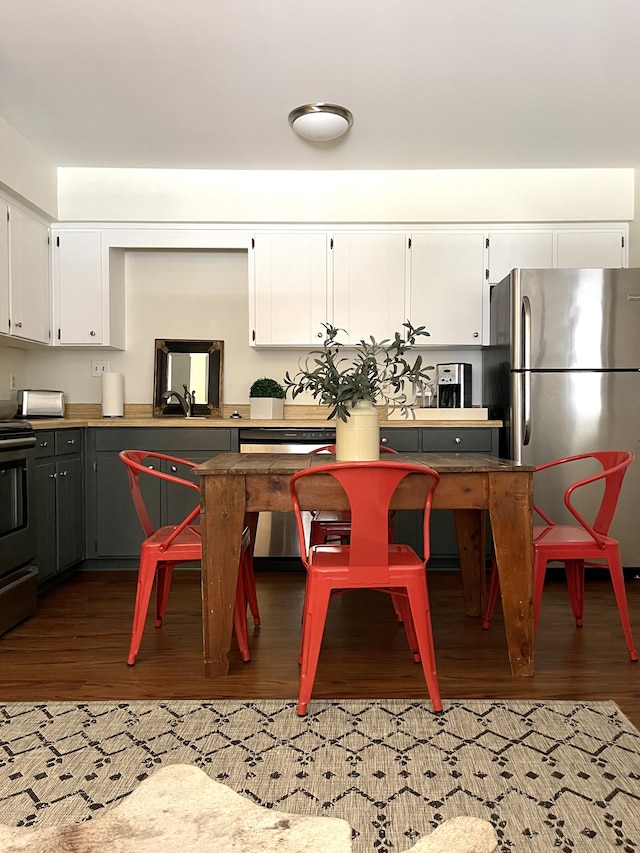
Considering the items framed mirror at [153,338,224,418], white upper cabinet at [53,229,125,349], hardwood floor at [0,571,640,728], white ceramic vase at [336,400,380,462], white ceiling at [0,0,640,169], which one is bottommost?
hardwood floor at [0,571,640,728]

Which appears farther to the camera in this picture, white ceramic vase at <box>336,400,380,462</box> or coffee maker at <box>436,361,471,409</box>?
coffee maker at <box>436,361,471,409</box>

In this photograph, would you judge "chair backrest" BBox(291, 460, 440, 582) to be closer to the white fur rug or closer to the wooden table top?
the wooden table top

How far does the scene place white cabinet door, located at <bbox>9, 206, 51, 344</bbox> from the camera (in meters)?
3.77

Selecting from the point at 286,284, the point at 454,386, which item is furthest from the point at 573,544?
the point at 286,284

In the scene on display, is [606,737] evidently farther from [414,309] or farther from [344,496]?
[414,309]

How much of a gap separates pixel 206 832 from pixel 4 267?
323 cm

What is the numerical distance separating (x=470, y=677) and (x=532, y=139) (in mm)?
3033

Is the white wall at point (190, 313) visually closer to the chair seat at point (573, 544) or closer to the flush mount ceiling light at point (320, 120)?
the flush mount ceiling light at point (320, 120)

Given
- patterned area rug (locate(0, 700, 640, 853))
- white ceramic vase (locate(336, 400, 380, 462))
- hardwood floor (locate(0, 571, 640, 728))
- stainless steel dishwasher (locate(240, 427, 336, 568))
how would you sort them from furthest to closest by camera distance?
stainless steel dishwasher (locate(240, 427, 336, 568))
white ceramic vase (locate(336, 400, 380, 462))
hardwood floor (locate(0, 571, 640, 728))
patterned area rug (locate(0, 700, 640, 853))

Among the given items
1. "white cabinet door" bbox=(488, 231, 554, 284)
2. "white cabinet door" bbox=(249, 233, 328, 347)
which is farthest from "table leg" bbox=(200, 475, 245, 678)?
"white cabinet door" bbox=(488, 231, 554, 284)

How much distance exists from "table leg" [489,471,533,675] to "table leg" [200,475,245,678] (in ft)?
2.99

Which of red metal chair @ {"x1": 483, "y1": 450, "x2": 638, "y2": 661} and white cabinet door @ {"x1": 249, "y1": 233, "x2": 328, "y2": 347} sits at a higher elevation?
white cabinet door @ {"x1": 249, "y1": 233, "x2": 328, "y2": 347}

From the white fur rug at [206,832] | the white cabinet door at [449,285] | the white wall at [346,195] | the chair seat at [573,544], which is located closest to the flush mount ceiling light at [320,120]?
the white wall at [346,195]

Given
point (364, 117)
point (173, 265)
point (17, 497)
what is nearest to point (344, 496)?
point (17, 497)
